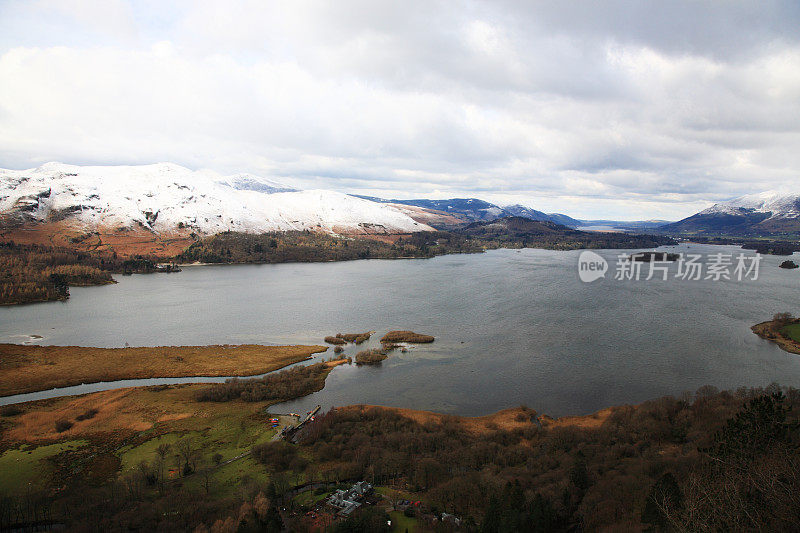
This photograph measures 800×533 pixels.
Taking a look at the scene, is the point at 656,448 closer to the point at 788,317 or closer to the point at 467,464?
the point at 467,464

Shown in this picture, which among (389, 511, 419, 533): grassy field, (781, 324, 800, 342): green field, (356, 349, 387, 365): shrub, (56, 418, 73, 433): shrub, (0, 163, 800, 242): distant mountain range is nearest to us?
(389, 511, 419, 533): grassy field

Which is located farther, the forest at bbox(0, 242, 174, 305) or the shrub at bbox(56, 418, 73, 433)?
the forest at bbox(0, 242, 174, 305)

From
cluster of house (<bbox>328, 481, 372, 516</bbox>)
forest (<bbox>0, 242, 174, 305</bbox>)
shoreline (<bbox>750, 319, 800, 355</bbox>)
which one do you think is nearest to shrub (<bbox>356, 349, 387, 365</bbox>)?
cluster of house (<bbox>328, 481, 372, 516</bbox>)

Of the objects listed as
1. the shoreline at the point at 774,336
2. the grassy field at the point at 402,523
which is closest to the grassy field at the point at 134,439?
the grassy field at the point at 402,523

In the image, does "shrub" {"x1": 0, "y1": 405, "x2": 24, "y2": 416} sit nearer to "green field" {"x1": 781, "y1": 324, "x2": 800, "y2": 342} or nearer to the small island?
the small island

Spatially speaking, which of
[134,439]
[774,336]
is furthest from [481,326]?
[134,439]

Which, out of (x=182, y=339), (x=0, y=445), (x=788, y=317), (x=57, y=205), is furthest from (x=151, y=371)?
(x=57, y=205)

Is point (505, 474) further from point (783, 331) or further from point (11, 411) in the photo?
point (783, 331)

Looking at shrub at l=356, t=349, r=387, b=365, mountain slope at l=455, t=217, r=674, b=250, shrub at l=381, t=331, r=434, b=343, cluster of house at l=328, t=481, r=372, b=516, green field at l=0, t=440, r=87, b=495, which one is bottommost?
green field at l=0, t=440, r=87, b=495
